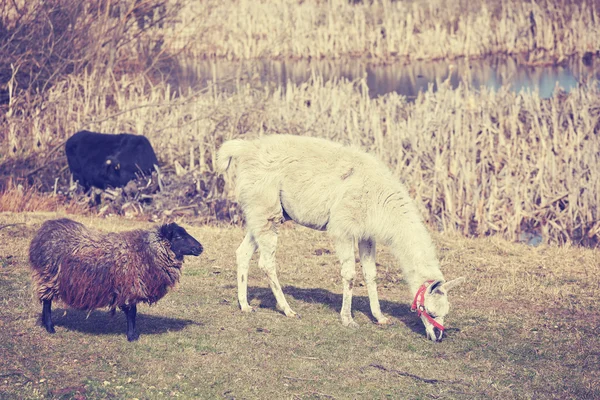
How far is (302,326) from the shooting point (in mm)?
8344

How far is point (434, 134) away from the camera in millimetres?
15883

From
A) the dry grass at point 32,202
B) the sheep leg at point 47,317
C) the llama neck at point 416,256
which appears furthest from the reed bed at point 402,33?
the sheep leg at point 47,317

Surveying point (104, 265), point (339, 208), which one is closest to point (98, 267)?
point (104, 265)

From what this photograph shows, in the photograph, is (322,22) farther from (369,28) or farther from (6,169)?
(6,169)

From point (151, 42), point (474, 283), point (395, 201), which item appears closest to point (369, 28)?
point (151, 42)

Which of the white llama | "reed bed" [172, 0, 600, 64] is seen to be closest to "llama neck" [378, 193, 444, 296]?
the white llama

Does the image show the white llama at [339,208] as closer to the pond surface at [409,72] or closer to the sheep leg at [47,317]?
the sheep leg at [47,317]

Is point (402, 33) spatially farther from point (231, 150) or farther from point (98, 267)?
point (98, 267)

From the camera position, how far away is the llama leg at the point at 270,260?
8.63 m

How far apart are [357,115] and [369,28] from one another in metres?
10.9

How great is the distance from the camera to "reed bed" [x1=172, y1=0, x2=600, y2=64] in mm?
25516

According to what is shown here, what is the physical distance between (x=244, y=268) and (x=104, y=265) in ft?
6.89

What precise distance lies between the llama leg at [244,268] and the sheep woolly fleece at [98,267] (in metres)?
1.44

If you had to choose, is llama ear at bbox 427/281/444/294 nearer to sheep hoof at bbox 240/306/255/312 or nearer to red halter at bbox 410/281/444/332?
red halter at bbox 410/281/444/332
